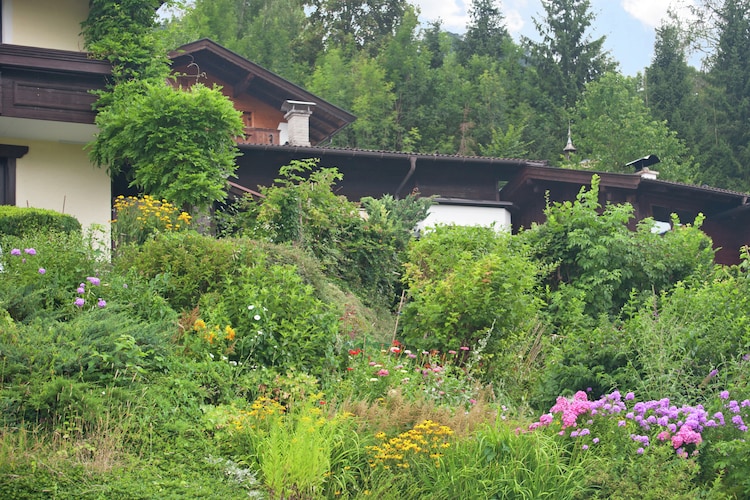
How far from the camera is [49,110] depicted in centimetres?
1545

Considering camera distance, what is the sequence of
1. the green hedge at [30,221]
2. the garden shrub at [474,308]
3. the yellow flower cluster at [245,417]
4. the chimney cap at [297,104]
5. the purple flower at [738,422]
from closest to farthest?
the yellow flower cluster at [245,417]
the purple flower at [738,422]
the garden shrub at [474,308]
the green hedge at [30,221]
the chimney cap at [297,104]

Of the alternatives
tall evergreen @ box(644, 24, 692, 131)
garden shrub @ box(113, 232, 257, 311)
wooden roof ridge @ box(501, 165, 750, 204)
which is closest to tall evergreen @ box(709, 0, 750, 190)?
tall evergreen @ box(644, 24, 692, 131)

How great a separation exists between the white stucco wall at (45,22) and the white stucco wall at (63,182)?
5.45 ft

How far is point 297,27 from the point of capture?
4488 cm

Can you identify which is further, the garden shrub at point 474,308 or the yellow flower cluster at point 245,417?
the garden shrub at point 474,308

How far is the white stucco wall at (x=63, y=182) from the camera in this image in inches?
640

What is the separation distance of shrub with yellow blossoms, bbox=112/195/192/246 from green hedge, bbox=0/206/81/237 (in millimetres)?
582

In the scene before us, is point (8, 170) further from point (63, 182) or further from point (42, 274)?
point (42, 274)

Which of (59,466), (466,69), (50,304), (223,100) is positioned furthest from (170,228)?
(466,69)

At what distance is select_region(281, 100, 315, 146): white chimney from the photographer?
22.3 m

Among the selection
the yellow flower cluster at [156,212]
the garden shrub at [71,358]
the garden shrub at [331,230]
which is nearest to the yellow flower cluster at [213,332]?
the garden shrub at [71,358]

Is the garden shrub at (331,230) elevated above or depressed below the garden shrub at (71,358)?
above

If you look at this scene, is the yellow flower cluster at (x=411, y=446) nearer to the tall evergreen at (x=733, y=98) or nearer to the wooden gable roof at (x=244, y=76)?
the wooden gable roof at (x=244, y=76)

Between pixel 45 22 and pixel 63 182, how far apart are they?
268cm
